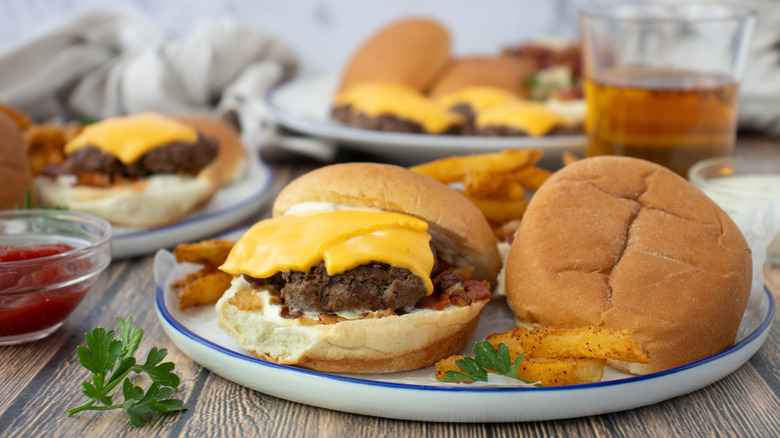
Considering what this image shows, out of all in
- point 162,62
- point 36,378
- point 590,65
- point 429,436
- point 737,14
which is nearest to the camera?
point 429,436

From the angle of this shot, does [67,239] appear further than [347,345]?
Yes

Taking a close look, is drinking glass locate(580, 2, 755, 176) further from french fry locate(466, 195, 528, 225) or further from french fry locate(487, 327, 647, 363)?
french fry locate(487, 327, 647, 363)

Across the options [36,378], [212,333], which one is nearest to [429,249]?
[212,333]

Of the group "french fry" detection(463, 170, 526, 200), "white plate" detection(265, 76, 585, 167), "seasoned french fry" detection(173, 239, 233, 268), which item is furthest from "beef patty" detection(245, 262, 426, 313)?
"white plate" detection(265, 76, 585, 167)

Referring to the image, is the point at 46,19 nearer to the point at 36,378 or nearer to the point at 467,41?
the point at 467,41

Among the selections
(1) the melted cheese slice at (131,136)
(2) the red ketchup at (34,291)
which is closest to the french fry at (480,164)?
(2) the red ketchup at (34,291)

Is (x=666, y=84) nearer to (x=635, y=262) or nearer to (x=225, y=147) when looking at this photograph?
Result: (x=635, y=262)
